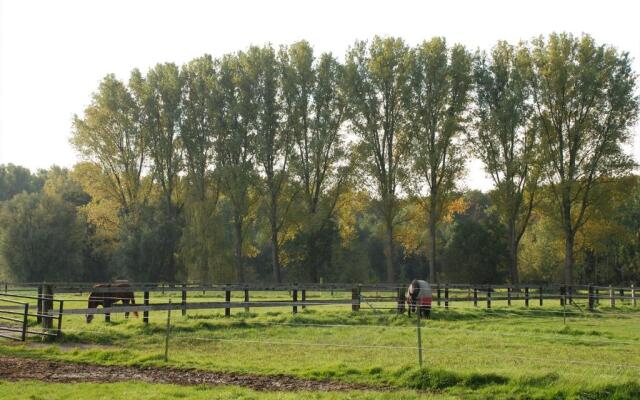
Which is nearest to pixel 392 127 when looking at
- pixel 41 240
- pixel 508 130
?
pixel 508 130

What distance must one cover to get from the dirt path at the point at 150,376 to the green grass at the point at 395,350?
415 millimetres

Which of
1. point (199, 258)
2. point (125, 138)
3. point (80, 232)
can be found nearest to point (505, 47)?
point (199, 258)

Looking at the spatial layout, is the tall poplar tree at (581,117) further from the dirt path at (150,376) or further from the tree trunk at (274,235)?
the dirt path at (150,376)

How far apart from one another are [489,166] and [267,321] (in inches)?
995

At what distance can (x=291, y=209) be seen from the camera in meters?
44.2

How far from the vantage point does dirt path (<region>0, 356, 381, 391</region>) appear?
9.83 meters

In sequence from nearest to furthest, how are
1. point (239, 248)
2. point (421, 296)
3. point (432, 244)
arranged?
point (421, 296)
point (432, 244)
point (239, 248)

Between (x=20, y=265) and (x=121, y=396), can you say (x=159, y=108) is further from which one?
(x=121, y=396)

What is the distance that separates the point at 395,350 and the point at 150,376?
5.24 meters

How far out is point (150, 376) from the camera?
10703 mm

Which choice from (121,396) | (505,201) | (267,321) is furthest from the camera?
(505,201)

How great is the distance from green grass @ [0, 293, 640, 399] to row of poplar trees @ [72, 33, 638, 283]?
711 inches

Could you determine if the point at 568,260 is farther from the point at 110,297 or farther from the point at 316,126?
the point at 110,297

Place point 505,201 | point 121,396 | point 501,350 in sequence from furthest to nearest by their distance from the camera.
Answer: point 505,201 < point 501,350 < point 121,396
